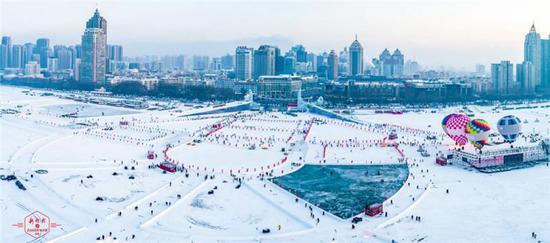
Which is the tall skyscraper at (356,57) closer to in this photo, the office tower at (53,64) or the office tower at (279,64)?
the office tower at (279,64)

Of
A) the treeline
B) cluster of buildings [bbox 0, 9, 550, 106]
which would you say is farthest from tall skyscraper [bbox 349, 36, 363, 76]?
the treeline

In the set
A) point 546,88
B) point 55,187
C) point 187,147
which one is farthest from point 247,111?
point 546,88

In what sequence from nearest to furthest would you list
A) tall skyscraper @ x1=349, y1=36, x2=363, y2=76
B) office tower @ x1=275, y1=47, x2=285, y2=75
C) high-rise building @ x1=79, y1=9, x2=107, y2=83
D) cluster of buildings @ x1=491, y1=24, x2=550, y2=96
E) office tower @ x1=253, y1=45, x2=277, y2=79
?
cluster of buildings @ x1=491, y1=24, x2=550, y2=96 → high-rise building @ x1=79, y1=9, x2=107, y2=83 → office tower @ x1=253, y1=45, x2=277, y2=79 → office tower @ x1=275, y1=47, x2=285, y2=75 → tall skyscraper @ x1=349, y1=36, x2=363, y2=76

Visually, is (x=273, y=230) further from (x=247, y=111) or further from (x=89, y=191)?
(x=247, y=111)

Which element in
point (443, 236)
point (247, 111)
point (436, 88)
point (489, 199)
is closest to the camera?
point (443, 236)

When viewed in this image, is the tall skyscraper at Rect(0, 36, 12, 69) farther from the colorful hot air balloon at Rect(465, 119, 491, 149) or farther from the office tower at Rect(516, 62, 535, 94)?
the colorful hot air balloon at Rect(465, 119, 491, 149)
